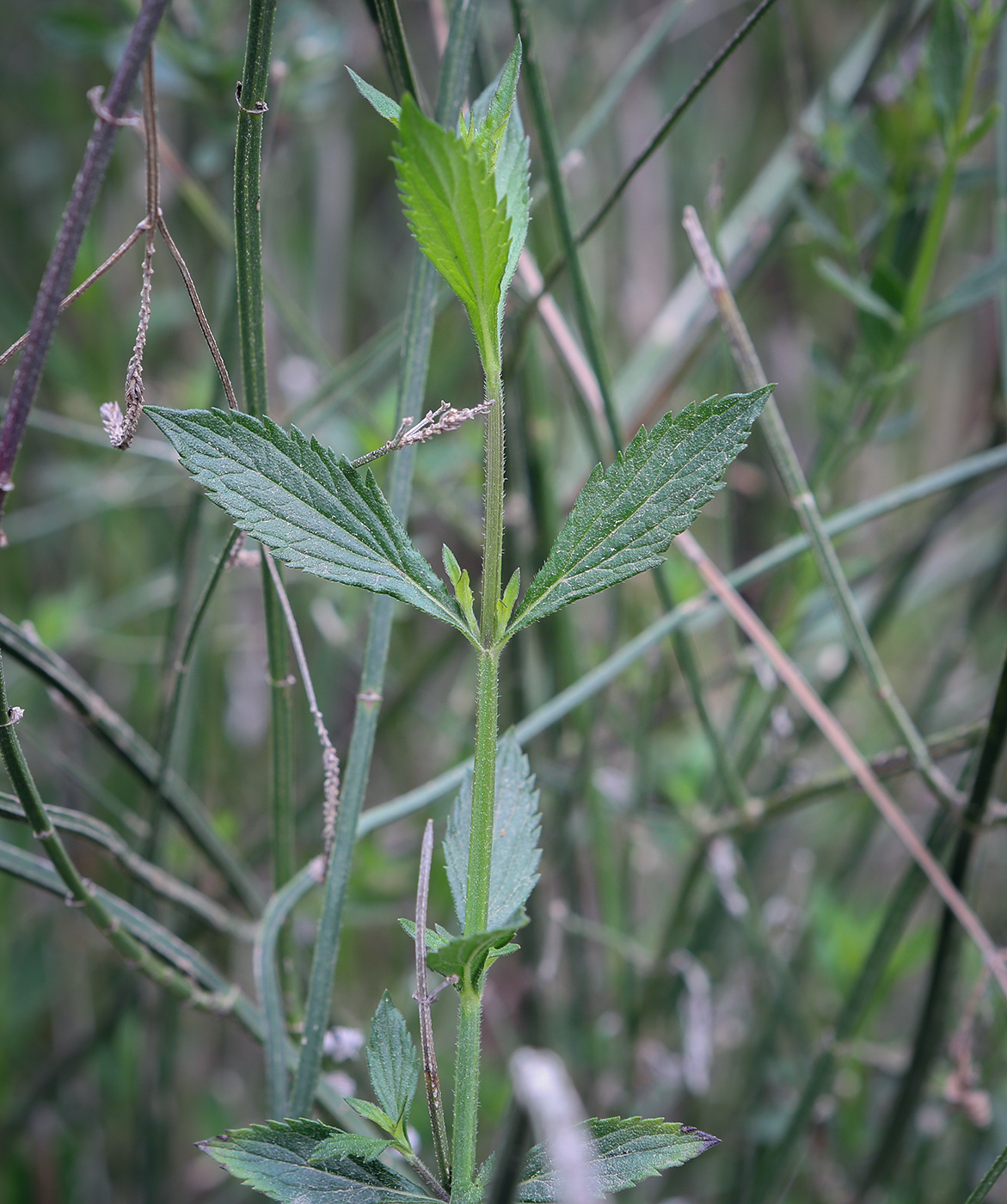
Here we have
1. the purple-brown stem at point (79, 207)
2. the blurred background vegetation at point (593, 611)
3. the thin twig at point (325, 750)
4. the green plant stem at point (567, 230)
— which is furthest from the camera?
the blurred background vegetation at point (593, 611)

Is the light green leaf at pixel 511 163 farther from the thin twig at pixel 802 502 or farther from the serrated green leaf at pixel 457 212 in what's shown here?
the thin twig at pixel 802 502

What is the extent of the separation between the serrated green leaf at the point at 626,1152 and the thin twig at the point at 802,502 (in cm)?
27

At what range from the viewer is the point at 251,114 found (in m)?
0.30

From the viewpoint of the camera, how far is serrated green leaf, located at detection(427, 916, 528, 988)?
247mm

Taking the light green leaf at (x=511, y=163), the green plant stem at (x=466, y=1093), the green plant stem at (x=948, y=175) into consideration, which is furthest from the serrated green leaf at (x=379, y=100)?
the green plant stem at (x=948, y=175)

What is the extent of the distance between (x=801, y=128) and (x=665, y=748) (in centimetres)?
54

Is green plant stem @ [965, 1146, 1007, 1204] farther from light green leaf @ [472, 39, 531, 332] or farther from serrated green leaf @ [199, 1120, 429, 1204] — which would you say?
light green leaf @ [472, 39, 531, 332]

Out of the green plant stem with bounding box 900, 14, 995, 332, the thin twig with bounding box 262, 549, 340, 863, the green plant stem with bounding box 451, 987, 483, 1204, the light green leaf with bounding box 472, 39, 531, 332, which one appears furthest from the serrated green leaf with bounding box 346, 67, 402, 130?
the green plant stem with bounding box 900, 14, 995, 332

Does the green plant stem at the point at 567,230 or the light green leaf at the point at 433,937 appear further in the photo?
the green plant stem at the point at 567,230

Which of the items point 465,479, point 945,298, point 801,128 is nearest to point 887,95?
point 801,128

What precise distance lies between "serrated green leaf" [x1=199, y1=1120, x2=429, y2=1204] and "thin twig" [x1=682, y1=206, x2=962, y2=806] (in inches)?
13.0

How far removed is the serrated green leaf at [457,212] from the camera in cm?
24

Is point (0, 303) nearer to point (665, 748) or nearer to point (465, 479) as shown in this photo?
point (465, 479)

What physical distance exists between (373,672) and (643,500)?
0.50 feet
